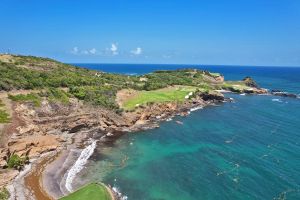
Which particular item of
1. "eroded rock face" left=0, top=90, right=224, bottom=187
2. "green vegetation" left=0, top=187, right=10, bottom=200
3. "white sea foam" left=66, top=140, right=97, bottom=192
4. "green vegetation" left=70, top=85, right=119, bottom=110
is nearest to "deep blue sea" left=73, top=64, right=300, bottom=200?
"white sea foam" left=66, top=140, right=97, bottom=192

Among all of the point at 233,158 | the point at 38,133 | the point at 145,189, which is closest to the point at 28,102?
the point at 38,133

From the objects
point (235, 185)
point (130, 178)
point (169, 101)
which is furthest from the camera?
point (169, 101)

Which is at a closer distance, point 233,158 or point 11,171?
point 11,171

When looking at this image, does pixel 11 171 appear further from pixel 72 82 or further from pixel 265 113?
pixel 265 113

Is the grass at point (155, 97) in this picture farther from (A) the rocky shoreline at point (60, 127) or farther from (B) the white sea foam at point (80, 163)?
(B) the white sea foam at point (80, 163)

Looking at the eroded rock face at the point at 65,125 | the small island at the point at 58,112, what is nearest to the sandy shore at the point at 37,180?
the small island at the point at 58,112
